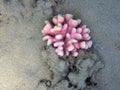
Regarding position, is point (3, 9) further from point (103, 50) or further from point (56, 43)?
point (103, 50)

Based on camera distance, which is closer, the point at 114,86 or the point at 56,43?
the point at 56,43

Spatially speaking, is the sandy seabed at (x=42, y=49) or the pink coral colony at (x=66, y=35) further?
the sandy seabed at (x=42, y=49)

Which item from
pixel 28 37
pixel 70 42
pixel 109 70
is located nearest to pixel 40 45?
pixel 28 37

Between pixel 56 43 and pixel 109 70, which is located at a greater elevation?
pixel 56 43

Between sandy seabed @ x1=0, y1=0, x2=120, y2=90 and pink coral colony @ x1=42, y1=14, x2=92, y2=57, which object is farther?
sandy seabed @ x1=0, y1=0, x2=120, y2=90

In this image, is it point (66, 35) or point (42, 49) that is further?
point (42, 49)

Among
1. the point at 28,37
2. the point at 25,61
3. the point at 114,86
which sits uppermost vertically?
the point at 28,37

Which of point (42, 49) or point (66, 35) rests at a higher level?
point (66, 35)
